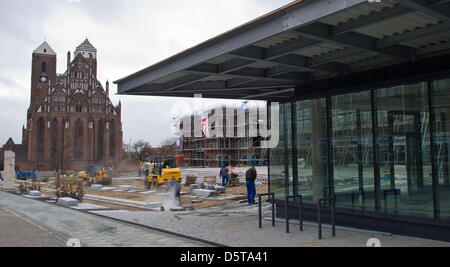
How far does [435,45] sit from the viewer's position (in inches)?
334

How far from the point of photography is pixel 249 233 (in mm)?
9680

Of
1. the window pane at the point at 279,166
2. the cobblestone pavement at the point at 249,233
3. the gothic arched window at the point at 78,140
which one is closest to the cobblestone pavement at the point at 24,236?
the cobblestone pavement at the point at 249,233

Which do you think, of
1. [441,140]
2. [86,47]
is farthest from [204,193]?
[86,47]

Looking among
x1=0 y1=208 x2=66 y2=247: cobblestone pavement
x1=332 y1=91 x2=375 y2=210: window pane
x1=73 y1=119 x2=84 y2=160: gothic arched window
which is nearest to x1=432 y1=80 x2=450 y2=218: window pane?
x1=332 y1=91 x2=375 y2=210: window pane

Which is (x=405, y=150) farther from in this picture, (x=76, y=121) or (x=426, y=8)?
(x=76, y=121)

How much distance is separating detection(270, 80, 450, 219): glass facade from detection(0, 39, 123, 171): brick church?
74.3m

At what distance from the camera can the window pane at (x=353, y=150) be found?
966 centimetres

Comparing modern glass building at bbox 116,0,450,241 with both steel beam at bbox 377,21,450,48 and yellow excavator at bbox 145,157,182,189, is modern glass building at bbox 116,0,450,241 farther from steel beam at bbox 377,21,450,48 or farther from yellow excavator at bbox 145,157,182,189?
yellow excavator at bbox 145,157,182,189

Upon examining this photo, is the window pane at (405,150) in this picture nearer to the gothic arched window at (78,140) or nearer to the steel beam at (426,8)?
the steel beam at (426,8)

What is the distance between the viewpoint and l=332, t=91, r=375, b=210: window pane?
31.7 feet

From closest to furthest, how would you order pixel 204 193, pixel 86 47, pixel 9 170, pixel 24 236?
pixel 24 236, pixel 204 193, pixel 9 170, pixel 86 47

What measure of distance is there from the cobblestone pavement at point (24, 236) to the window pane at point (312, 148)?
6.62 meters

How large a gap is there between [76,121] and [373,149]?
84022 mm
